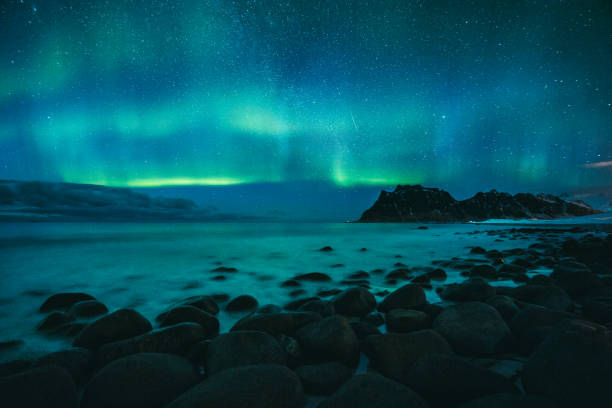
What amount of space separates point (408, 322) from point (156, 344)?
2.53 meters

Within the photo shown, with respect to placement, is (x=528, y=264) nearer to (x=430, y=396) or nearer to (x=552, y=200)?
(x=430, y=396)

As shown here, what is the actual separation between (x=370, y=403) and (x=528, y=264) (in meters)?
7.73

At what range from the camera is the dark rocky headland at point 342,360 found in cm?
152

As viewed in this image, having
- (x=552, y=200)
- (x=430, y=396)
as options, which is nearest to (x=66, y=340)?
(x=430, y=396)

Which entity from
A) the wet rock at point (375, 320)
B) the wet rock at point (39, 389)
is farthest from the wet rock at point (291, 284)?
the wet rock at point (39, 389)

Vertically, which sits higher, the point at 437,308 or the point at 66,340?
the point at 437,308

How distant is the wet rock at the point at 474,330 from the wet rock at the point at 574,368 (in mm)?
733

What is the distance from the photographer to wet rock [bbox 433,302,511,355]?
7.90 ft

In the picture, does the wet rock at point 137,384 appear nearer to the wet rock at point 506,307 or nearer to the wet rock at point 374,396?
the wet rock at point 374,396

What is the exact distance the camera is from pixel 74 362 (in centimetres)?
221

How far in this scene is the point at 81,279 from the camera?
743cm

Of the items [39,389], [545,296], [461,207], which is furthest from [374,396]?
[461,207]

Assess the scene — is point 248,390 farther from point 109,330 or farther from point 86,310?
point 86,310

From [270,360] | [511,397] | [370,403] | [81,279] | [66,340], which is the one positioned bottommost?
[81,279]
